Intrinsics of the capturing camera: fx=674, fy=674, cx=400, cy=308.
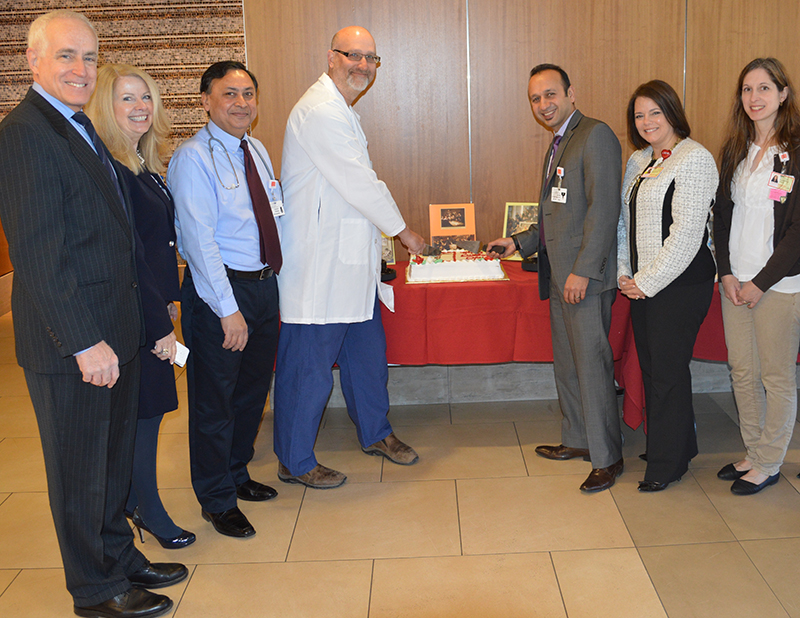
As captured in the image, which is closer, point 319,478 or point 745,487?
point 745,487

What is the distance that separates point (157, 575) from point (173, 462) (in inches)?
40.8

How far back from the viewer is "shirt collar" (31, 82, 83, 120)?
1794 mm

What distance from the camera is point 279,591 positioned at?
221cm

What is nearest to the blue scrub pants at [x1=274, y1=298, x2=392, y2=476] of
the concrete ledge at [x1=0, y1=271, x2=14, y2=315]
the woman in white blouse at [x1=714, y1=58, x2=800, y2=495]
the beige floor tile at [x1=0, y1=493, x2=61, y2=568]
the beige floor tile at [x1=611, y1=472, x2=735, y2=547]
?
the beige floor tile at [x1=0, y1=493, x2=61, y2=568]

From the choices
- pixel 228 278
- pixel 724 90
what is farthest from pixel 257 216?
pixel 724 90

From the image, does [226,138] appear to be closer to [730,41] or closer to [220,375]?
[220,375]

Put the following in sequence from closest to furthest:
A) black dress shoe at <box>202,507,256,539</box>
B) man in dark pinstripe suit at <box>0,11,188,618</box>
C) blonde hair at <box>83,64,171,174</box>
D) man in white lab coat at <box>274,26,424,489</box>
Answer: man in dark pinstripe suit at <box>0,11,188,618</box> → blonde hair at <box>83,64,171,174</box> → black dress shoe at <box>202,507,256,539</box> → man in white lab coat at <box>274,26,424,489</box>

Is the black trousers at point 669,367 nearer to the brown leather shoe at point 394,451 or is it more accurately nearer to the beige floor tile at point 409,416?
the brown leather shoe at point 394,451

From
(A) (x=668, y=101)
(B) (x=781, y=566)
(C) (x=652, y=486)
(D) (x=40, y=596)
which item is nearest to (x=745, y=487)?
(C) (x=652, y=486)

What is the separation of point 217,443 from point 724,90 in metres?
3.12

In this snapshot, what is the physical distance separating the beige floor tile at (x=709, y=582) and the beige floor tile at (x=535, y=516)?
0.17 meters

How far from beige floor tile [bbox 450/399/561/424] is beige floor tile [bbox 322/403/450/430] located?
0.20 ft

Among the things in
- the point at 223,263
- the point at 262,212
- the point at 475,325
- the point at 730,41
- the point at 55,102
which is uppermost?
the point at 730,41

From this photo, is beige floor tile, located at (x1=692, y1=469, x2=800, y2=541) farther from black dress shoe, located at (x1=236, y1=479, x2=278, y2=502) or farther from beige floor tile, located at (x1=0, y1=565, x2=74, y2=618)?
beige floor tile, located at (x1=0, y1=565, x2=74, y2=618)
